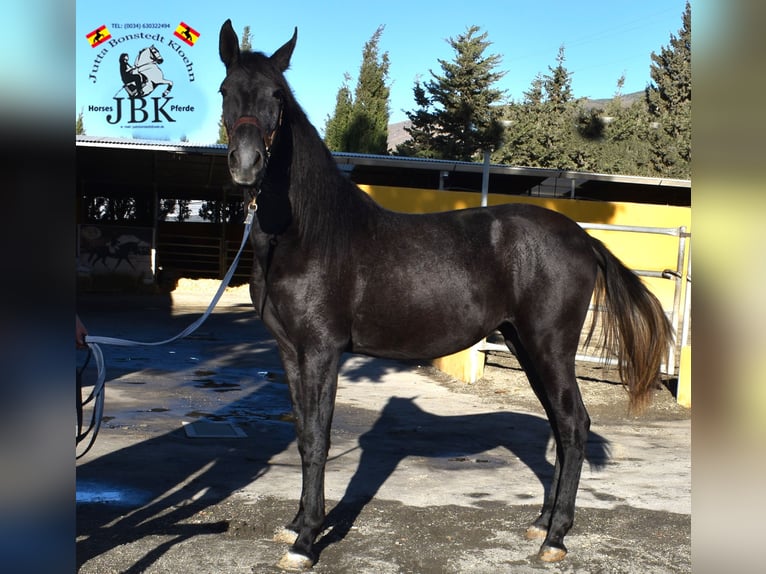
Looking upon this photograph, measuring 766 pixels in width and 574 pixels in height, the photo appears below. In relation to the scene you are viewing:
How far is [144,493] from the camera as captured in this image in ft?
13.0

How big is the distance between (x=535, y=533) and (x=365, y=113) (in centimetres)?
3022

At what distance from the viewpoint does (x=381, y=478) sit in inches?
177

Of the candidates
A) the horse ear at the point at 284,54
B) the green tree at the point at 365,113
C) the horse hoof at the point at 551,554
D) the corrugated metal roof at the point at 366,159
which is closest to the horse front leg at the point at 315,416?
the horse hoof at the point at 551,554

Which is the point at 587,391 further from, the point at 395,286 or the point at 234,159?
the point at 234,159

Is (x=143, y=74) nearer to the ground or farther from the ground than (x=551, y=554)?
farther from the ground

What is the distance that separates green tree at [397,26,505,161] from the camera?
1293 inches

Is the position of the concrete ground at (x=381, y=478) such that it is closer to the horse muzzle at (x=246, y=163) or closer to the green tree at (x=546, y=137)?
the horse muzzle at (x=246, y=163)

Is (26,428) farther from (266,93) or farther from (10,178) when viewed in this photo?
(266,93)

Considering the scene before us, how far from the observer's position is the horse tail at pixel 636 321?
3.86 m

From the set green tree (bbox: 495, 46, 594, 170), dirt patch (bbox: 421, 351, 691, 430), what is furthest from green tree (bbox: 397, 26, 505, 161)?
dirt patch (bbox: 421, 351, 691, 430)

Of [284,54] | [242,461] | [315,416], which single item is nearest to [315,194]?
[284,54]

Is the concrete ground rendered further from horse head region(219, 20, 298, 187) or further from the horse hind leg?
horse head region(219, 20, 298, 187)

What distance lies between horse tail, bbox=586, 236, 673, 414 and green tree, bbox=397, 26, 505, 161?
2939 centimetres

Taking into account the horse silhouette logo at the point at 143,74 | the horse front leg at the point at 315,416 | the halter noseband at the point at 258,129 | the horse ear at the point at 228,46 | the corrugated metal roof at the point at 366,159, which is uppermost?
the horse silhouette logo at the point at 143,74
